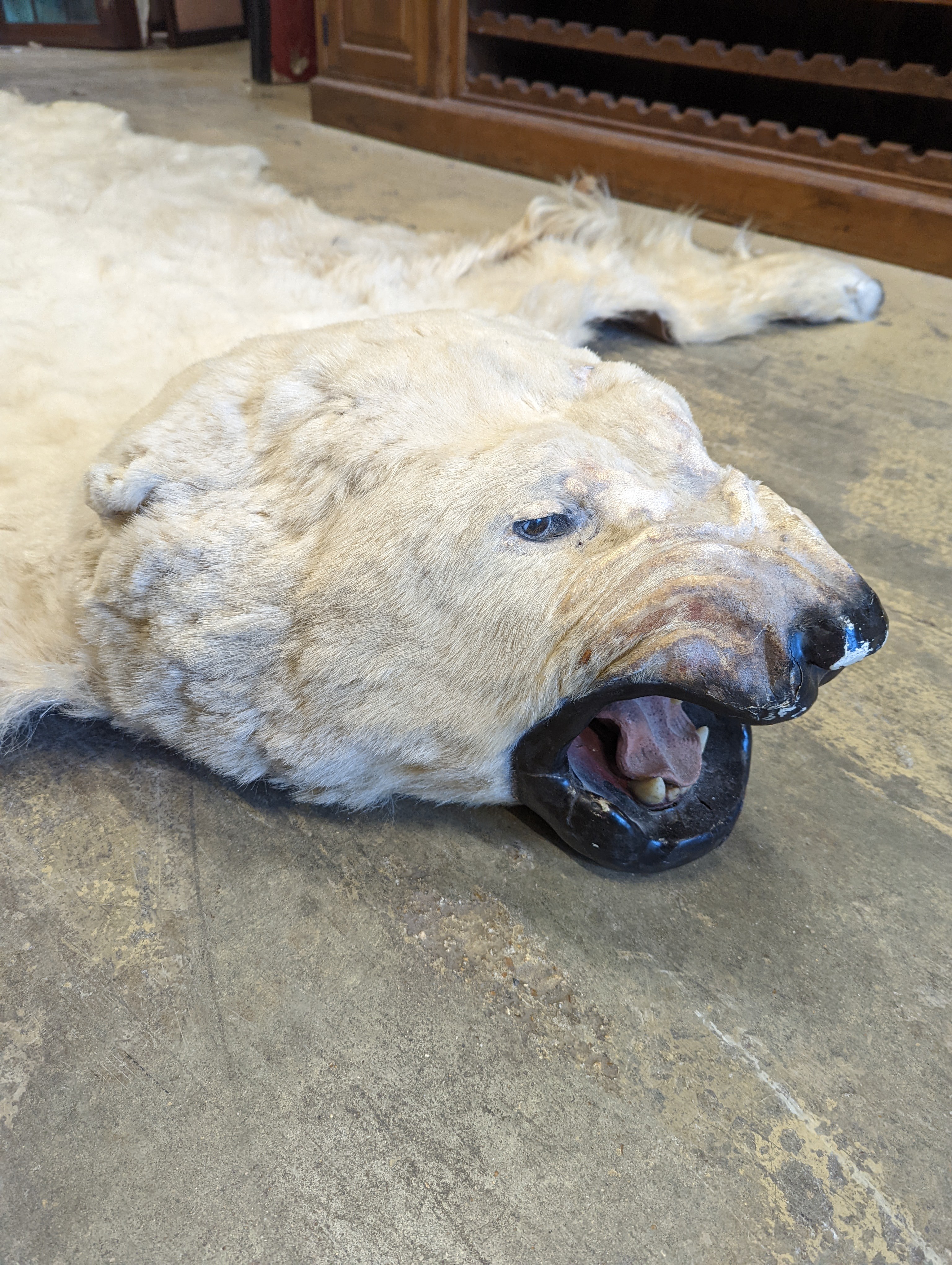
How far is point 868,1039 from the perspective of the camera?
1011mm

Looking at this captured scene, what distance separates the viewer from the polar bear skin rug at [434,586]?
947 millimetres

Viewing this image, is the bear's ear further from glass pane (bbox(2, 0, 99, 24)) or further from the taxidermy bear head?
glass pane (bbox(2, 0, 99, 24))

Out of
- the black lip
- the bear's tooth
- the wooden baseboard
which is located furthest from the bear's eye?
the wooden baseboard

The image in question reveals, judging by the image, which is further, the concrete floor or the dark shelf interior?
the dark shelf interior

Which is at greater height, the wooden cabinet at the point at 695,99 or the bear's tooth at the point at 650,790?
the wooden cabinet at the point at 695,99

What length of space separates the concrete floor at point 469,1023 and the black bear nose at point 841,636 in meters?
0.39

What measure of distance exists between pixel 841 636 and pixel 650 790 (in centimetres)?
31

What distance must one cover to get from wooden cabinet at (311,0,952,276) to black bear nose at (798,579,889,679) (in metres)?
2.74

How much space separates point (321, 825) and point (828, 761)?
79 centimetres

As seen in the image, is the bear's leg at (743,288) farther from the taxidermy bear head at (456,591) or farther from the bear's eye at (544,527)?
the bear's eye at (544,527)

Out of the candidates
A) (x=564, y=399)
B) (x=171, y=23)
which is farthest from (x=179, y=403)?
(x=171, y=23)

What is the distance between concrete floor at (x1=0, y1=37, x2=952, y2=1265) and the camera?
87 cm

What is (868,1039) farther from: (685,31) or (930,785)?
(685,31)

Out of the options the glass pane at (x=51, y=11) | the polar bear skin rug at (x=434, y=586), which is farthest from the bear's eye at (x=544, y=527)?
the glass pane at (x=51, y=11)
